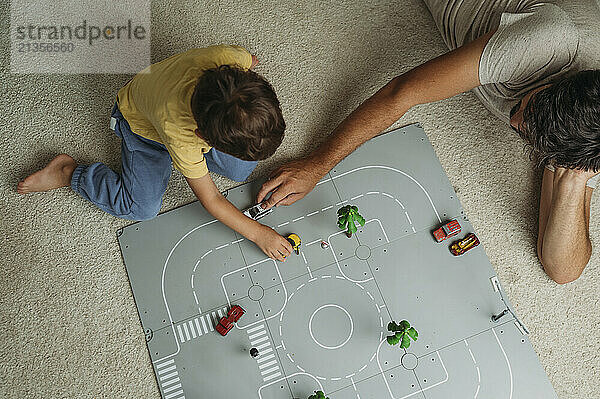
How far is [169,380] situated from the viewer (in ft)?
3.67

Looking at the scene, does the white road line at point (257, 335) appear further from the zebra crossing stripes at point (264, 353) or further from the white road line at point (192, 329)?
the white road line at point (192, 329)

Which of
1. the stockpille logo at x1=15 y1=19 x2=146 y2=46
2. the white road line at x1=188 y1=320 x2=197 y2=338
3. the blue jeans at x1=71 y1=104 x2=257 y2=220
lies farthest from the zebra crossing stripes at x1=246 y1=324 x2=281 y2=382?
the stockpille logo at x1=15 y1=19 x2=146 y2=46

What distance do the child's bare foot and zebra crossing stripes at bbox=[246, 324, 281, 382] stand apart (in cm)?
52

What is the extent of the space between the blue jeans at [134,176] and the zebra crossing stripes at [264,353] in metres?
0.33

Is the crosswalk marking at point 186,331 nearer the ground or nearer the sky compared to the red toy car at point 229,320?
nearer the ground

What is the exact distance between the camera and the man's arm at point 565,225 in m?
1.14

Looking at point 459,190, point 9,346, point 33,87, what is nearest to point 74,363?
point 9,346

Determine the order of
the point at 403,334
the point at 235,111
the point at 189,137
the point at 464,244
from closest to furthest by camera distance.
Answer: the point at 235,111 < the point at 189,137 < the point at 403,334 < the point at 464,244

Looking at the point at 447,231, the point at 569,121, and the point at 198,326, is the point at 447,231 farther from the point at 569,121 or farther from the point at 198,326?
the point at 198,326

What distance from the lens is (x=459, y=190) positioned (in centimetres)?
127

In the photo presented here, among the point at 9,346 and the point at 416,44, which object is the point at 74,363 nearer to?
the point at 9,346

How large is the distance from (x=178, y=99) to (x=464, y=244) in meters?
0.67

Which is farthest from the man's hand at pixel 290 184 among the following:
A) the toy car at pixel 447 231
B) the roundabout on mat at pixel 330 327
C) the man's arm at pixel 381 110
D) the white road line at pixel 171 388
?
Result: the white road line at pixel 171 388

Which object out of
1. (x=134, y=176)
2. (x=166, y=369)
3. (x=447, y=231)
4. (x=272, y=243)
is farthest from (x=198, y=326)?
(x=447, y=231)
